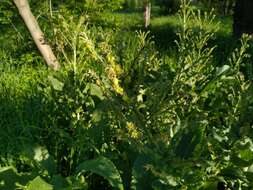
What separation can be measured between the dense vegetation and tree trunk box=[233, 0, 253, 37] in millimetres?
4631

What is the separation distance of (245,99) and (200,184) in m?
0.60

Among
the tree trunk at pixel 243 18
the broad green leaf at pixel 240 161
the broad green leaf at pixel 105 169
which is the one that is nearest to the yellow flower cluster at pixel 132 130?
the broad green leaf at pixel 105 169

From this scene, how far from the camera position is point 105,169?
296cm

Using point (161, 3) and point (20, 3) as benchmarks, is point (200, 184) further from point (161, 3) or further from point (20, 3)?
point (161, 3)

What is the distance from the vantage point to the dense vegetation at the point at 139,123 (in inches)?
104

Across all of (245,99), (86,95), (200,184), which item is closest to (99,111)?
(86,95)

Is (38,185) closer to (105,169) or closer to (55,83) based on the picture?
(105,169)

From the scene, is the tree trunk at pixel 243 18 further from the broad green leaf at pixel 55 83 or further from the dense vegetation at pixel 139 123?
the broad green leaf at pixel 55 83

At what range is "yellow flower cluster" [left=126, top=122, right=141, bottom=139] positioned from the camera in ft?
8.79

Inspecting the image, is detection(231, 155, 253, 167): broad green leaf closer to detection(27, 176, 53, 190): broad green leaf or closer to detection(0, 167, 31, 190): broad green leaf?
detection(27, 176, 53, 190): broad green leaf

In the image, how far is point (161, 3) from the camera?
25203 millimetres

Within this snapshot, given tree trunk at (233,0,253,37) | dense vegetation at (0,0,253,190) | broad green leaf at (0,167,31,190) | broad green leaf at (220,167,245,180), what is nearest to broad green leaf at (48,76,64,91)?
dense vegetation at (0,0,253,190)

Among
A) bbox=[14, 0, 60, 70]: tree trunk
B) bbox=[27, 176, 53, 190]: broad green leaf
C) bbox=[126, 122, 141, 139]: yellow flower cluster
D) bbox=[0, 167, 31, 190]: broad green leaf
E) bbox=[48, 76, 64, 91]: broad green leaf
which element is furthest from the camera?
bbox=[14, 0, 60, 70]: tree trunk

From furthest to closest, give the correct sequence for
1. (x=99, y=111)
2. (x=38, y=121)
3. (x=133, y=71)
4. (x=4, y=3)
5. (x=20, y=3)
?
(x=4, y=3) < (x=20, y=3) < (x=38, y=121) < (x=99, y=111) < (x=133, y=71)
